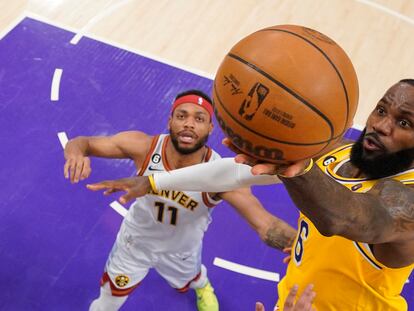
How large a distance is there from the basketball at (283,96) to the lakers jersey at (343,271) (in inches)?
29.0

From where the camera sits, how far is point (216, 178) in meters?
2.53

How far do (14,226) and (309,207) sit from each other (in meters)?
3.04

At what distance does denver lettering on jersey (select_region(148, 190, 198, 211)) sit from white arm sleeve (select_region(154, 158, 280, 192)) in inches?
12.0

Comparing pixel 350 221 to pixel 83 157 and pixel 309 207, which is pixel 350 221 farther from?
pixel 83 157

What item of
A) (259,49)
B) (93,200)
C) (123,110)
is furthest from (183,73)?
(259,49)

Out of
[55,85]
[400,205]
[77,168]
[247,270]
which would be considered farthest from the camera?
[55,85]

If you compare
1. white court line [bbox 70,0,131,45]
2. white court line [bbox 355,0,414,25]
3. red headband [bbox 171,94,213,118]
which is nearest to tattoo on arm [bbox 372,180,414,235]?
red headband [bbox 171,94,213,118]

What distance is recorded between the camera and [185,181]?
2580 mm

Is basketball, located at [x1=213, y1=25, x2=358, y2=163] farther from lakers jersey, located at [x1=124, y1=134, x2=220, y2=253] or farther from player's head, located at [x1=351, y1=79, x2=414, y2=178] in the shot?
lakers jersey, located at [x1=124, y1=134, x2=220, y2=253]

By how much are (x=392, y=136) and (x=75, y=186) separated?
2.92 metres

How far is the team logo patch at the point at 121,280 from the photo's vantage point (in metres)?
3.21

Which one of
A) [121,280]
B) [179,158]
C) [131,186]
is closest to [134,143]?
[179,158]

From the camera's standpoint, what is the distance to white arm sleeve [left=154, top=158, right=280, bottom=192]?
246 cm

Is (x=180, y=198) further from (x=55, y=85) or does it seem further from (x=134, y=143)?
(x=55, y=85)
